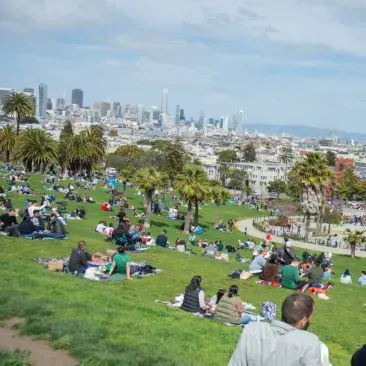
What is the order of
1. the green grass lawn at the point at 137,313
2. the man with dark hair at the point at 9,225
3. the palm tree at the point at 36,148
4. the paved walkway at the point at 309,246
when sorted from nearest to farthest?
1. the green grass lawn at the point at 137,313
2. the man with dark hair at the point at 9,225
3. the paved walkway at the point at 309,246
4. the palm tree at the point at 36,148

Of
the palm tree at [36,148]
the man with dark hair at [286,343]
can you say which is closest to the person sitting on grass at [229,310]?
the man with dark hair at [286,343]

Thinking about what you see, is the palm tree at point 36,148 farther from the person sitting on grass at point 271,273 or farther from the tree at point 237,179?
the tree at point 237,179

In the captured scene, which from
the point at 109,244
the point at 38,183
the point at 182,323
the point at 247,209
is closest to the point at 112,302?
the point at 182,323

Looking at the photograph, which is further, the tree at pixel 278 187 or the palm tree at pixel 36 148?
the tree at pixel 278 187

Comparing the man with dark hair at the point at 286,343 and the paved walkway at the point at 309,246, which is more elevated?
the man with dark hair at the point at 286,343

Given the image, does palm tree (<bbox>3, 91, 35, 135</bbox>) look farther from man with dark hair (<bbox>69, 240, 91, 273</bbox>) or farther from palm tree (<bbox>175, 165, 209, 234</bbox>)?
man with dark hair (<bbox>69, 240, 91, 273</bbox>)

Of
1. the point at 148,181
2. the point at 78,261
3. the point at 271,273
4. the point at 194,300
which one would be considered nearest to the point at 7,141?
the point at 148,181

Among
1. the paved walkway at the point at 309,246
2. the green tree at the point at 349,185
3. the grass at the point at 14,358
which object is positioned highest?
the grass at the point at 14,358

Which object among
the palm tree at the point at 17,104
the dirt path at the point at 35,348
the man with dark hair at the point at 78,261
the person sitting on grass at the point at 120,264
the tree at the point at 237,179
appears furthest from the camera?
the tree at the point at 237,179
